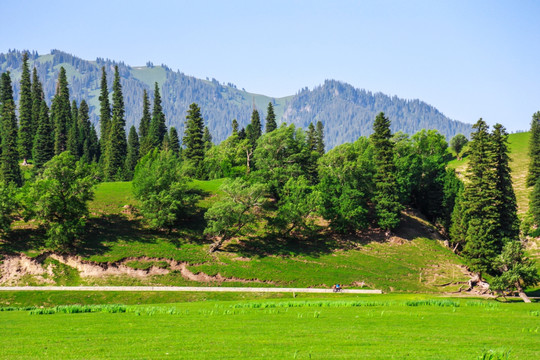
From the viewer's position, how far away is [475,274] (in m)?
65.7

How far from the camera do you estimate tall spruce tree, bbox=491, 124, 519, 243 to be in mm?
61469

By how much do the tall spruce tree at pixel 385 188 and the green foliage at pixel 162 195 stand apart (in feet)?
110

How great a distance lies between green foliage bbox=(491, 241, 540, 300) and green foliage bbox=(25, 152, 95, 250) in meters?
52.4

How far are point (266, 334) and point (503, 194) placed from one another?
5310 centimetres

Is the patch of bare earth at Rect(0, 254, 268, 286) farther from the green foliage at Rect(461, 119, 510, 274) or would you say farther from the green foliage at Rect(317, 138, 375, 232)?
the green foliage at Rect(461, 119, 510, 274)

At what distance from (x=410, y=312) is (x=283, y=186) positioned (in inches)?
1872

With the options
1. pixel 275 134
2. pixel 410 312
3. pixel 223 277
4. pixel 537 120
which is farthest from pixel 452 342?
pixel 537 120

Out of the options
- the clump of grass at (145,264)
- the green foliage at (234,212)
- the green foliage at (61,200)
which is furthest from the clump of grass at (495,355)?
the green foliage at (61,200)

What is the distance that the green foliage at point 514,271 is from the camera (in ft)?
145

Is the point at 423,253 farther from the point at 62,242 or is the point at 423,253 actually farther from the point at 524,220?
the point at 62,242

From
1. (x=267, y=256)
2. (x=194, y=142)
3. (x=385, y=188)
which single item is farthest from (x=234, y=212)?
(x=194, y=142)

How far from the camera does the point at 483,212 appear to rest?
61938 millimetres

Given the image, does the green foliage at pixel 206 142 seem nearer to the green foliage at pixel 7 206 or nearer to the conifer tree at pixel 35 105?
the conifer tree at pixel 35 105

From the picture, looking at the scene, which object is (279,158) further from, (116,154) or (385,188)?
(116,154)
